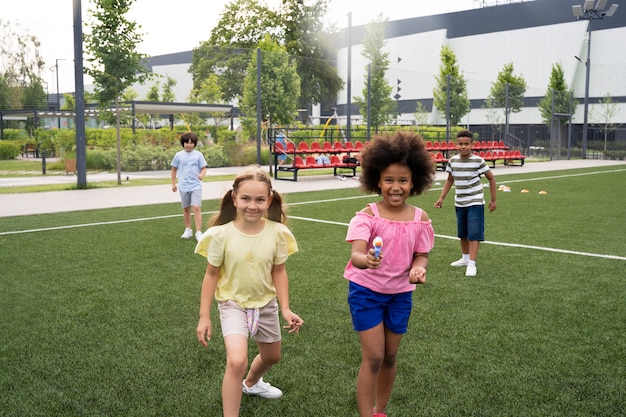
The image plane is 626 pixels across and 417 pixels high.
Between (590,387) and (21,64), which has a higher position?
(21,64)

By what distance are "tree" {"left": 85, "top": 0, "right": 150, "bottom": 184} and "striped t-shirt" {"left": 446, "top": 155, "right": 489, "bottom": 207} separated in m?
13.2

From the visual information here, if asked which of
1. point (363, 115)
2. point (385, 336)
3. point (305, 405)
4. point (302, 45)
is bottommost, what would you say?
point (305, 405)

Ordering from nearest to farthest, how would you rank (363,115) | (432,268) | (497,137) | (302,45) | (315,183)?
(432,268)
(315,183)
(363,115)
(497,137)
(302,45)

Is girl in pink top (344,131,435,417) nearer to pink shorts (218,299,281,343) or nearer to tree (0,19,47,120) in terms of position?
pink shorts (218,299,281,343)

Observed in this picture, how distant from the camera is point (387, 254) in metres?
3.29

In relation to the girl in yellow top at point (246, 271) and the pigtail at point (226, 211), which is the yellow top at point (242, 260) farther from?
the pigtail at point (226, 211)

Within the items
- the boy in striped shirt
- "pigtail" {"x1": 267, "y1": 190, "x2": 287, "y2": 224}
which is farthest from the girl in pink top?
the boy in striped shirt

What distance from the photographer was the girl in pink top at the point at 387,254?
329 centimetres

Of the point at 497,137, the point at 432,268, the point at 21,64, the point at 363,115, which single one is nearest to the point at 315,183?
the point at 363,115

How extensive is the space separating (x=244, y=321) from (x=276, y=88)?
22.3 meters

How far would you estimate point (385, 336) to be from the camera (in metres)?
3.40

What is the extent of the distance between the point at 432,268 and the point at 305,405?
4074 mm

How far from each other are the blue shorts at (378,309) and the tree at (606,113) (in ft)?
157

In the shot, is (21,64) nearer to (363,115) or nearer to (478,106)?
(363,115)
